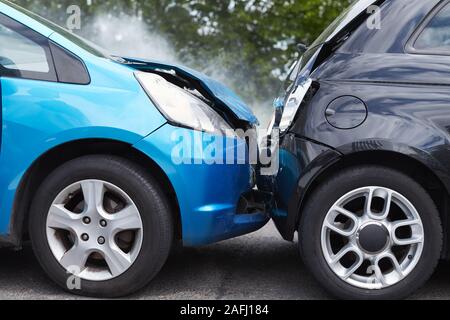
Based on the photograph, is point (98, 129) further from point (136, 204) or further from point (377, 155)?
point (377, 155)

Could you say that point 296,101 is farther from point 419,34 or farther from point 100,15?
point 100,15

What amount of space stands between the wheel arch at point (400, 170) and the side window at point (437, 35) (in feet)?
1.86

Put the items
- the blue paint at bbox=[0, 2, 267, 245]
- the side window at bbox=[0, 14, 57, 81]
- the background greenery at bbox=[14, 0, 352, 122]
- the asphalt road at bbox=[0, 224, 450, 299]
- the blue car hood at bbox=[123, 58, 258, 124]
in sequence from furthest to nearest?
the background greenery at bbox=[14, 0, 352, 122] → the blue car hood at bbox=[123, 58, 258, 124] → the asphalt road at bbox=[0, 224, 450, 299] → the side window at bbox=[0, 14, 57, 81] → the blue paint at bbox=[0, 2, 267, 245]

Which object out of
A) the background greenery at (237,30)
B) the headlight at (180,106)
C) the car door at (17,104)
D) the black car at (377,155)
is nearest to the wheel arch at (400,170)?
the black car at (377,155)

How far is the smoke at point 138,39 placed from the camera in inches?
491

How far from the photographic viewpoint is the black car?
2979 millimetres

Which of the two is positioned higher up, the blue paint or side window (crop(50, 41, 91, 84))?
side window (crop(50, 41, 91, 84))

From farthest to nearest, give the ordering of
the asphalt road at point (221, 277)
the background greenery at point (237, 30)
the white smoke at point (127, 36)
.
→ 1. the background greenery at point (237, 30)
2. the white smoke at point (127, 36)
3. the asphalt road at point (221, 277)

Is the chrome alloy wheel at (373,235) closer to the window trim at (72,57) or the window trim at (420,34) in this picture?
the window trim at (420,34)

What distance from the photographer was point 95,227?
123 inches

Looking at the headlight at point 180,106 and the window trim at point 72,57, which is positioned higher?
the window trim at point 72,57

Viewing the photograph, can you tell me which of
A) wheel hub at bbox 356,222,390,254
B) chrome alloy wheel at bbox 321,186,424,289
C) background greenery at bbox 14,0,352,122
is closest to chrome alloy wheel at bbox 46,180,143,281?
chrome alloy wheel at bbox 321,186,424,289

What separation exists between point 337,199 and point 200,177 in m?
0.68

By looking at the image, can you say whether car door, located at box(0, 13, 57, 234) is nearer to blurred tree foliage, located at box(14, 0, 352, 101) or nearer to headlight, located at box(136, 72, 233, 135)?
headlight, located at box(136, 72, 233, 135)
